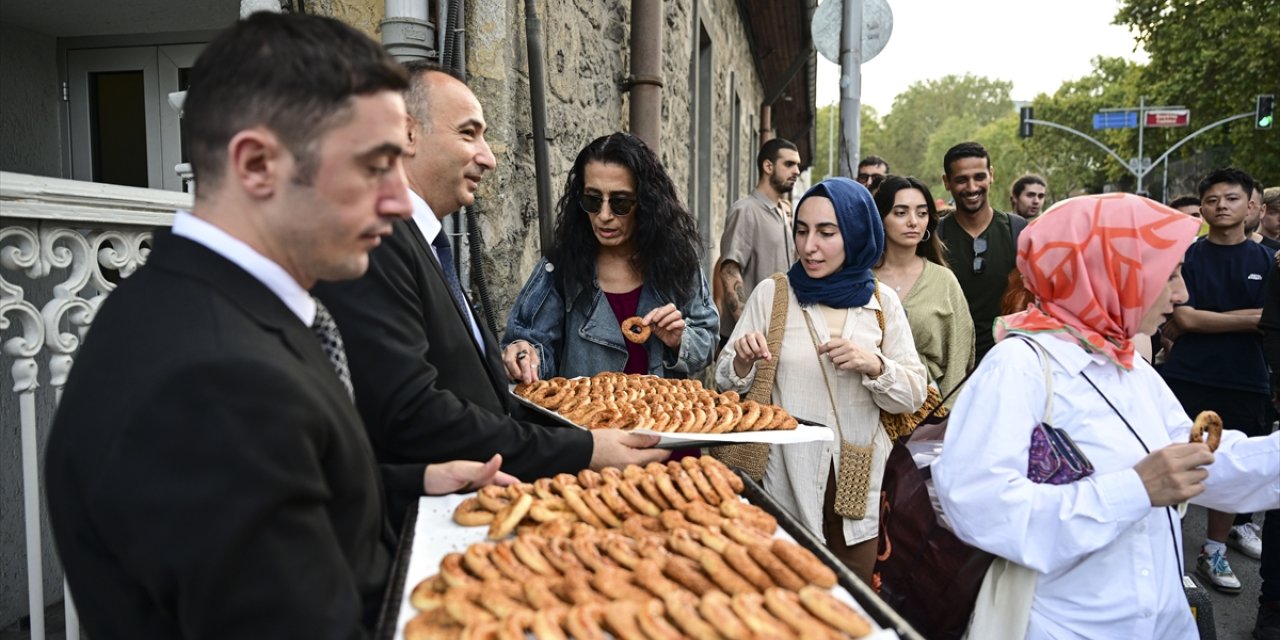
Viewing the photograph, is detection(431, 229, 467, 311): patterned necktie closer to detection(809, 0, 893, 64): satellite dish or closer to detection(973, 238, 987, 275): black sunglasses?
detection(973, 238, 987, 275): black sunglasses

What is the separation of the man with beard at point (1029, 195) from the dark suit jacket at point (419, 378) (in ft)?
22.5

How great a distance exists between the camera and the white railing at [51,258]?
89.4 inches

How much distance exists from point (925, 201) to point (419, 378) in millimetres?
3200

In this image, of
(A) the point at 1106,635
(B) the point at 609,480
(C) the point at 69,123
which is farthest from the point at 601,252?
(C) the point at 69,123

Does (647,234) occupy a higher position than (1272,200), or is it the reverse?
(1272,200)

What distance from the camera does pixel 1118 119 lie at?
39.1 meters

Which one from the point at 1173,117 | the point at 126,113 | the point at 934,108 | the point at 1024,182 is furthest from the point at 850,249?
the point at 934,108

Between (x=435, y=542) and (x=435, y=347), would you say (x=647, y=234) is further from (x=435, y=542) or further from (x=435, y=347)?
(x=435, y=542)

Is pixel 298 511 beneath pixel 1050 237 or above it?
beneath

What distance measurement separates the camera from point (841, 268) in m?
3.51

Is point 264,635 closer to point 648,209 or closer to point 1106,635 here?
point 1106,635

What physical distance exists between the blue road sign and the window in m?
42.5

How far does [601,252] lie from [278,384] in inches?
102

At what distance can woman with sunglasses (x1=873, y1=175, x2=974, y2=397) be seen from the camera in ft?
13.3
